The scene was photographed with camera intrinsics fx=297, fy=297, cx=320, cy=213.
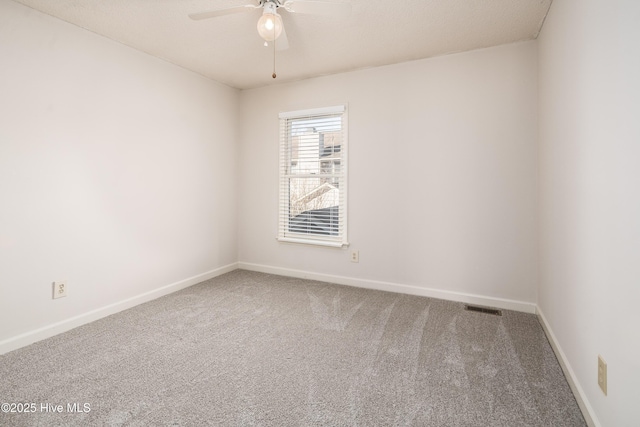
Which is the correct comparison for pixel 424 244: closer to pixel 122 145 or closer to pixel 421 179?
pixel 421 179

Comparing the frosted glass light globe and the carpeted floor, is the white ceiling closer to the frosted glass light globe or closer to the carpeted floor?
the frosted glass light globe

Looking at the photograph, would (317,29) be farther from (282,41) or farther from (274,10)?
(274,10)

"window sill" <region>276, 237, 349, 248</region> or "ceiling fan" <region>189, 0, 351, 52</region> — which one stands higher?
"ceiling fan" <region>189, 0, 351, 52</region>

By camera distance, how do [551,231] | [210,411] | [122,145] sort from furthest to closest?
[122,145], [551,231], [210,411]

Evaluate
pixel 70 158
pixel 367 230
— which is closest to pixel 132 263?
pixel 70 158

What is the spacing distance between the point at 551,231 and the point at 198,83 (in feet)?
12.2

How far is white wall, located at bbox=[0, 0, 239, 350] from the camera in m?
2.07

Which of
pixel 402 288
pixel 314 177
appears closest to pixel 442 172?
pixel 402 288

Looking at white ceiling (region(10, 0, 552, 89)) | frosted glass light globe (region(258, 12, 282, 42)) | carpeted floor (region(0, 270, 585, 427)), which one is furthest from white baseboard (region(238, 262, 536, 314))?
frosted glass light globe (region(258, 12, 282, 42))

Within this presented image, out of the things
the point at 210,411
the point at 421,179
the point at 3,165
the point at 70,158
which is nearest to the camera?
the point at 210,411

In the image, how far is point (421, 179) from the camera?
10.0 ft

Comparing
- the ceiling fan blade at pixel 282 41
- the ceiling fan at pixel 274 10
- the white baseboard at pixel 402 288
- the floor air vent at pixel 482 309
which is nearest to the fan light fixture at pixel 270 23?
the ceiling fan at pixel 274 10

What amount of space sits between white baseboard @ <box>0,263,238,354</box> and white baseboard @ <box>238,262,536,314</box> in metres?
0.85

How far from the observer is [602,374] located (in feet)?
4.17
